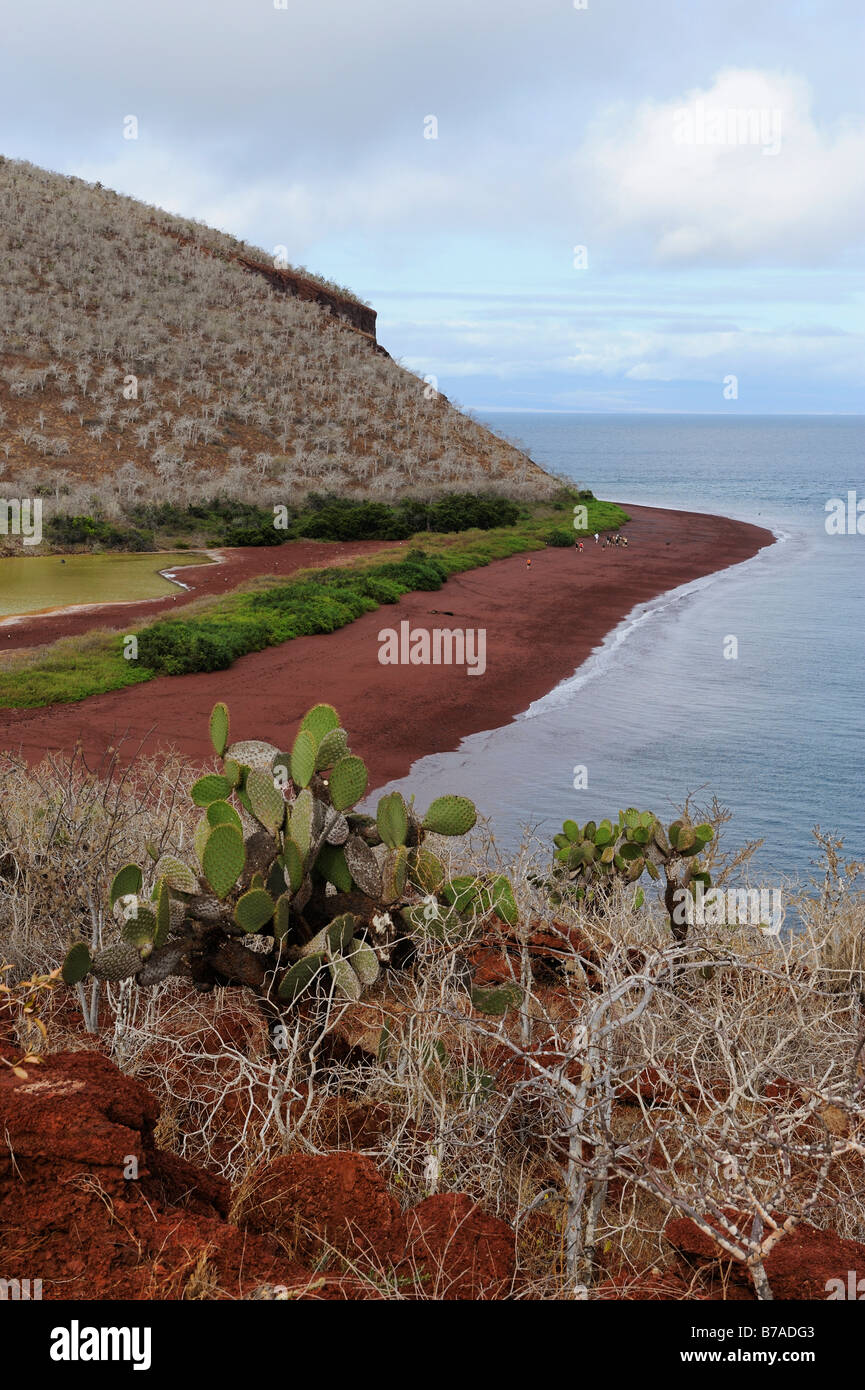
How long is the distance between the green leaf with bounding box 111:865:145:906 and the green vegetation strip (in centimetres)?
1081

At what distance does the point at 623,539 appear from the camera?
113 feet

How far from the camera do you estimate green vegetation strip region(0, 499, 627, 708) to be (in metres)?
15.3

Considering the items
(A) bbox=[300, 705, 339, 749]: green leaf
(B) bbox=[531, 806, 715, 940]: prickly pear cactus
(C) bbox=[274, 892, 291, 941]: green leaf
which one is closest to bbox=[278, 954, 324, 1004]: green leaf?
(C) bbox=[274, 892, 291, 941]: green leaf

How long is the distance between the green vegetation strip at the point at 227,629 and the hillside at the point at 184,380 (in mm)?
10948

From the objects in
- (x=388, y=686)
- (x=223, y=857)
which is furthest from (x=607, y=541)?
(x=223, y=857)

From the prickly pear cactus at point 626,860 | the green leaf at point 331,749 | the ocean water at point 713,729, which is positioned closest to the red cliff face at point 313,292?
the ocean water at point 713,729

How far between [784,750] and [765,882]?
6216 mm

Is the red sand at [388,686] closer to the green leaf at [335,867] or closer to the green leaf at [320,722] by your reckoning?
the green leaf at [320,722]

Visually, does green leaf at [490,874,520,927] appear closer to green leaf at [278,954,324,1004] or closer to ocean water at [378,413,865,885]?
green leaf at [278,954,324,1004]

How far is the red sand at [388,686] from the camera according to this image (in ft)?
43.8

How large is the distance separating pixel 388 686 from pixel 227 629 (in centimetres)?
349

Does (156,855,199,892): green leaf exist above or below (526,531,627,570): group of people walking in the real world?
below
